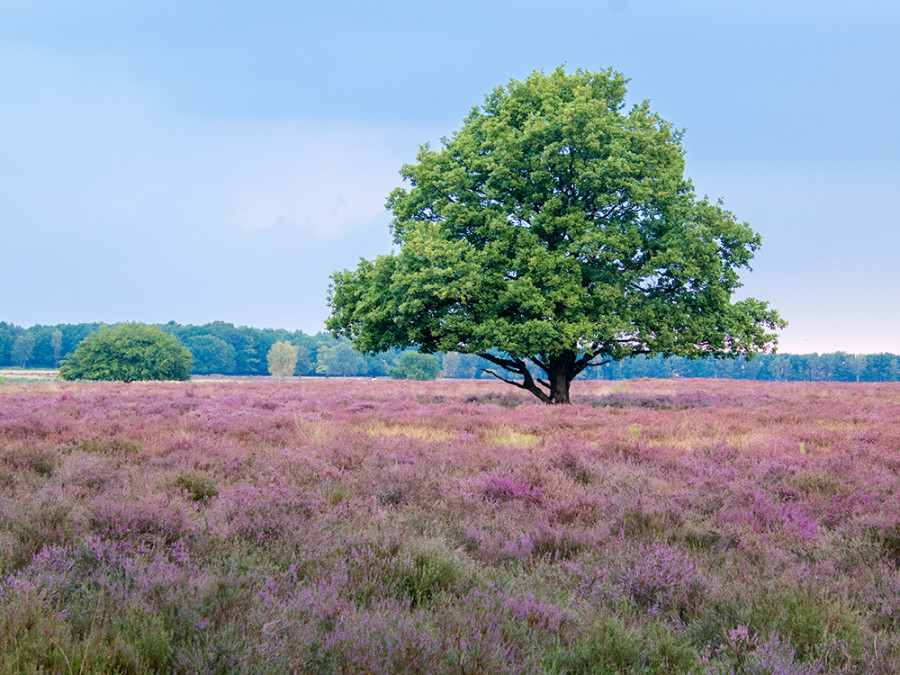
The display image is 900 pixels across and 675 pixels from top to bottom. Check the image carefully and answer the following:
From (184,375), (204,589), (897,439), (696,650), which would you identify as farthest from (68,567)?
(184,375)

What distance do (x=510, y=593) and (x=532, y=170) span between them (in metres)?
16.4

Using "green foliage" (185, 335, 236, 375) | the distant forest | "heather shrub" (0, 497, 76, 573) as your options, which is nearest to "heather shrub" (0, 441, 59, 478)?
"heather shrub" (0, 497, 76, 573)

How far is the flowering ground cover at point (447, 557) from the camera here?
2766 millimetres

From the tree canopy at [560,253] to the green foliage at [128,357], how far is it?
54.6m

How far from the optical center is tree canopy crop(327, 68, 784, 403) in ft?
54.7

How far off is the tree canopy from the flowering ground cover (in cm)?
821

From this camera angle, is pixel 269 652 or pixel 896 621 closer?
pixel 269 652

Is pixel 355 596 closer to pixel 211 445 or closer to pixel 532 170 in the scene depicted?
pixel 211 445

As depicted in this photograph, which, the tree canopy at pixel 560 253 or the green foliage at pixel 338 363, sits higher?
the tree canopy at pixel 560 253

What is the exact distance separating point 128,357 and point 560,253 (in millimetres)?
62341

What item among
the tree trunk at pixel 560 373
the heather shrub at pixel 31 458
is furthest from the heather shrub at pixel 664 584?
the tree trunk at pixel 560 373

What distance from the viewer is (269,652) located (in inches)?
104

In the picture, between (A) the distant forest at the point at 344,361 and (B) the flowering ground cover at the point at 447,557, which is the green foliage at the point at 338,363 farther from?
(B) the flowering ground cover at the point at 447,557

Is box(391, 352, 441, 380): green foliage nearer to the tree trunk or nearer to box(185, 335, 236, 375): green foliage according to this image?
box(185, 335, 236, 375): green foliage
